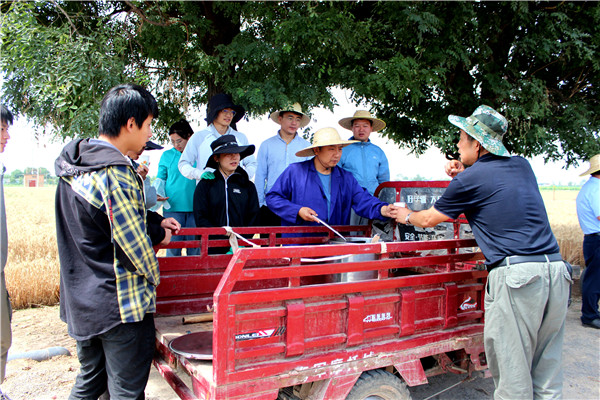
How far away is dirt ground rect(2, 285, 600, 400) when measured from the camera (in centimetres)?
374

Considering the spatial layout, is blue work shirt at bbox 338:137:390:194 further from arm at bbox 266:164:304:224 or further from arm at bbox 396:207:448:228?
arm at bbox 396:207:448:228

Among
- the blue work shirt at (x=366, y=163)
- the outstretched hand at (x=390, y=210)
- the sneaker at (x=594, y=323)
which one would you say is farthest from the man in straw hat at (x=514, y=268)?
the sneaker at (x=594, y=323)

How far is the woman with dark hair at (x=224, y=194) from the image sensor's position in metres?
4.25

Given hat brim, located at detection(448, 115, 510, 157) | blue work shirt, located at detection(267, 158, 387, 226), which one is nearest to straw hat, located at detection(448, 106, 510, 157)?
hat brim, located at detection(448, 115, 510, 157)

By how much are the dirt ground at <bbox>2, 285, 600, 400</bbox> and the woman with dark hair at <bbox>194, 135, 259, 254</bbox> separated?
5.18ft

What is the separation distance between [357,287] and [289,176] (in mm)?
1900

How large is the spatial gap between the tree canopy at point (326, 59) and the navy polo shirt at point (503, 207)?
285cm

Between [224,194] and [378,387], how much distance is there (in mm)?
2380

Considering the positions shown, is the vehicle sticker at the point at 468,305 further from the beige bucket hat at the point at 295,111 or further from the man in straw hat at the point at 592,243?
the man in straw hat at the point at 592,243

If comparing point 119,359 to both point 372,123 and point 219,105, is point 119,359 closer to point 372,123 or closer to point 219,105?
point 219,105

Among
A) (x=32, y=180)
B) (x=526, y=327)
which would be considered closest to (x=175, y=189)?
(x=526, y=327)

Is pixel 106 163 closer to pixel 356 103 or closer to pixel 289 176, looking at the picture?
pixel 289 176

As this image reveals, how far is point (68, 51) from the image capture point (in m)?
4.41

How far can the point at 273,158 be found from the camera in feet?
16.8
